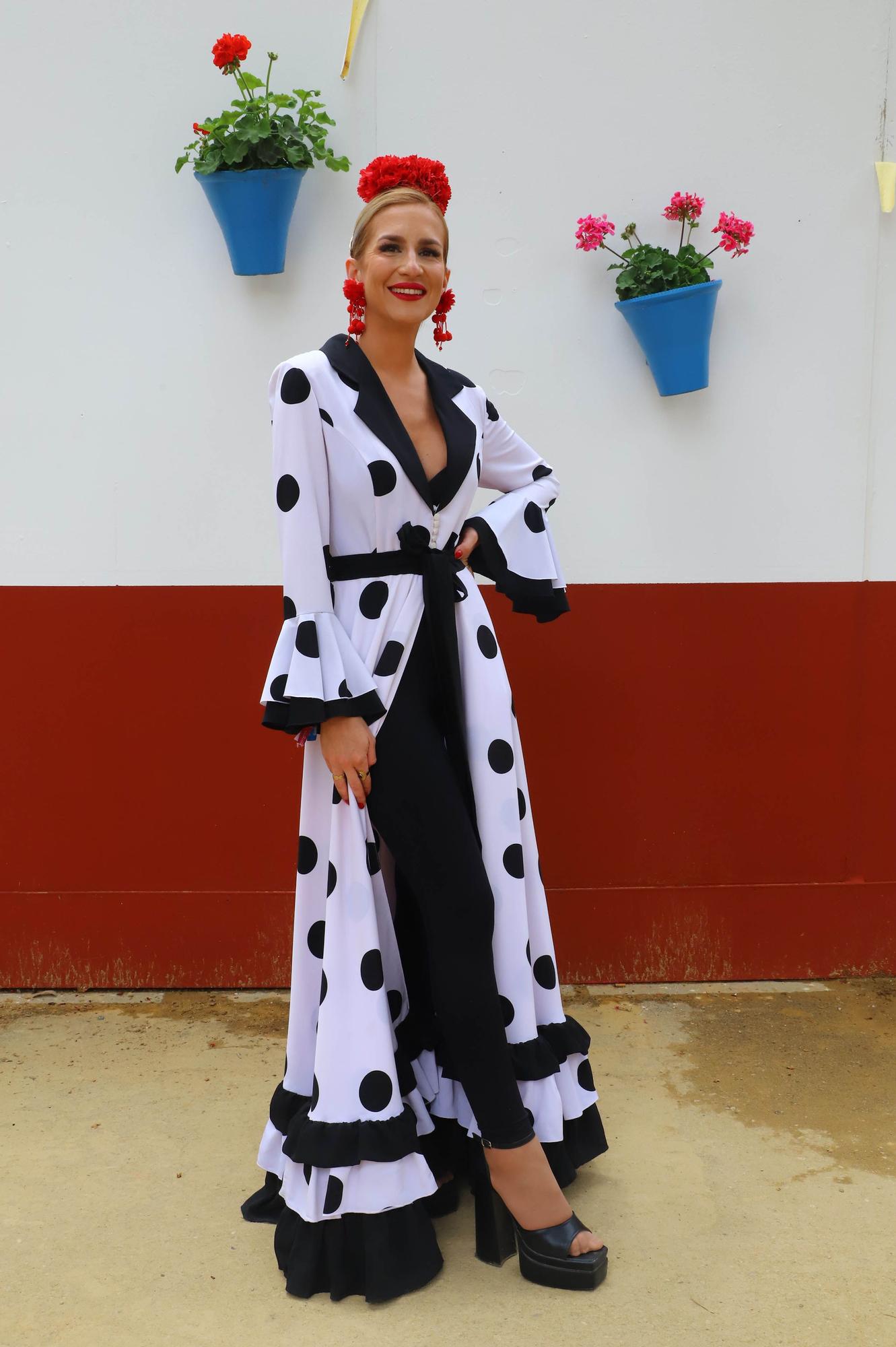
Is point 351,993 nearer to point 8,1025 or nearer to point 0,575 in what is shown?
point 8,1025

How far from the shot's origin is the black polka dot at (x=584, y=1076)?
2.47 meters

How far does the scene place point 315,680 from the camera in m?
2.07

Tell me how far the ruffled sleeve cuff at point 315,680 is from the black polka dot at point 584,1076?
916 mm

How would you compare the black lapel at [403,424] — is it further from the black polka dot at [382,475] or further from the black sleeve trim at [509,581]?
the black sleeve trim at [509,581]

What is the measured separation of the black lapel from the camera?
217cm

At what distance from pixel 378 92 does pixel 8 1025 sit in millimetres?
2762

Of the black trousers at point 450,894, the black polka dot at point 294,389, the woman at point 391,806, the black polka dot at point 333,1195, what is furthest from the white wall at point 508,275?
the black polka dot at point 333,1195

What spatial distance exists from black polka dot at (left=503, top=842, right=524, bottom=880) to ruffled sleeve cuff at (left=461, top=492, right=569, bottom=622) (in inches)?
20.9

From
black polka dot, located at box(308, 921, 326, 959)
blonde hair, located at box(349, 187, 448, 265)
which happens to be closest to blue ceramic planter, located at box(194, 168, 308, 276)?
blonde hair, located at box(349, 187, 448, 265)

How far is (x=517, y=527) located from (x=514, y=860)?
70cm

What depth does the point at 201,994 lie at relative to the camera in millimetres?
3430

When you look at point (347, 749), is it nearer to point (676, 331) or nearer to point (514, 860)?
point (514, 860)

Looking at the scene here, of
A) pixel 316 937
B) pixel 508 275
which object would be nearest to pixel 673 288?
pixel 508 275

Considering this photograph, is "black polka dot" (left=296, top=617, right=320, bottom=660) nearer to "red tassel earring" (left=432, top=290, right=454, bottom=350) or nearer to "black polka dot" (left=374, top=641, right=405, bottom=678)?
"black polka dot" (left=374, top=641, right=405, bottom=678)
